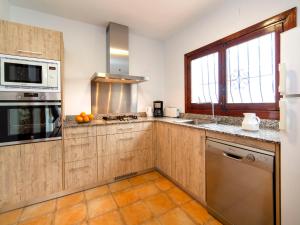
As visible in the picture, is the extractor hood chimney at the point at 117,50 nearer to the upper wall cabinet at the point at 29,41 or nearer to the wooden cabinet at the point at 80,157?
the upper wall cabinet at the point at 29,41

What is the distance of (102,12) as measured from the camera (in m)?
2.24

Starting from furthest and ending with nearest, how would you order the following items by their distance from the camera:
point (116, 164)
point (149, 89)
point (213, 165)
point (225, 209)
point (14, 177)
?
point (149, 89) < point (116, 164) < point (14, 177) < point (213, 165) < point (225, 209)

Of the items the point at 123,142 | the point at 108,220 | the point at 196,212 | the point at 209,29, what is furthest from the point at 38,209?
the point at 209,29

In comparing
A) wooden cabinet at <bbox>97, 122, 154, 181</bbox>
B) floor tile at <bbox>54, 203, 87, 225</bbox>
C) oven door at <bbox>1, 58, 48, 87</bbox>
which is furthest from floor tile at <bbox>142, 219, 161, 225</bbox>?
oven door at <bbox>1, 58, 48, 87</bbox>

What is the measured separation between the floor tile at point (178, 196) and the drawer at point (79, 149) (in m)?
1.16

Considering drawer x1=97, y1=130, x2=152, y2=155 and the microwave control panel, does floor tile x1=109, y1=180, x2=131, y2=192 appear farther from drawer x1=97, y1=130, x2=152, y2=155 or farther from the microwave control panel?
the microwave control panel

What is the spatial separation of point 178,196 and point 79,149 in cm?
143

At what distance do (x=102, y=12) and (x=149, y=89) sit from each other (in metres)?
1.56

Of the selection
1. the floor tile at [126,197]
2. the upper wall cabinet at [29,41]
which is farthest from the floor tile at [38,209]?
the upper wall cabinet at [29,41]

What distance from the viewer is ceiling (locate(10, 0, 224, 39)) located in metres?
2.03

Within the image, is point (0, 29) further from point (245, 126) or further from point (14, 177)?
point (245, 126)

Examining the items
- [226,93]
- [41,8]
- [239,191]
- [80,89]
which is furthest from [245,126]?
[41,8]

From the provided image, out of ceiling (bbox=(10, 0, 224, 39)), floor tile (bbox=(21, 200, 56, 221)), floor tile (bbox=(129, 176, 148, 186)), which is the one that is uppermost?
ceiling (bbox=(10, 0, 224, 39))

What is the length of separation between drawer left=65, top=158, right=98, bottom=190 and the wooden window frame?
1843 mm
